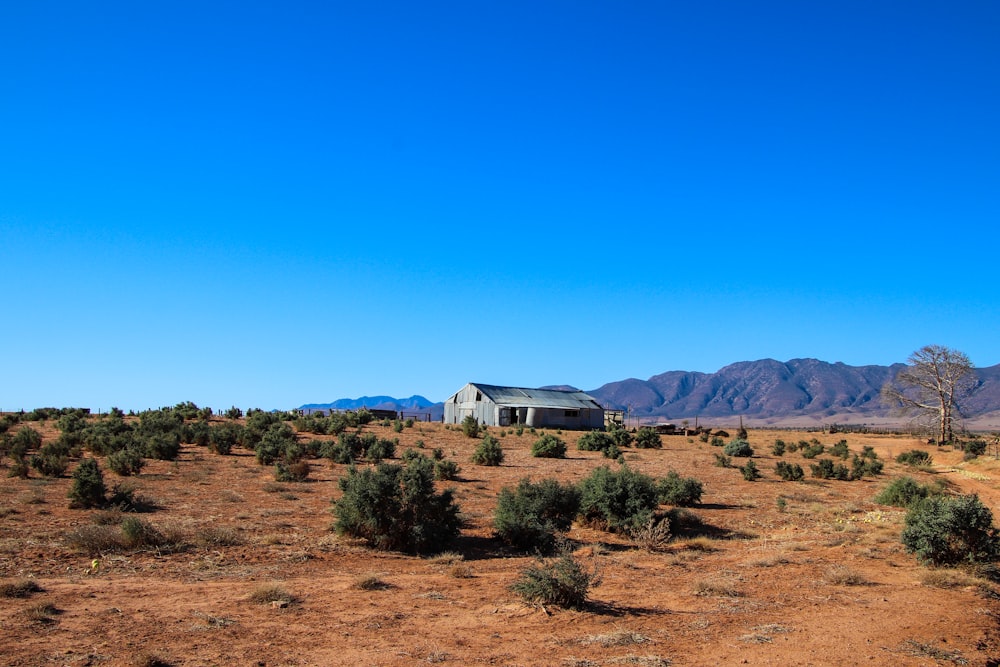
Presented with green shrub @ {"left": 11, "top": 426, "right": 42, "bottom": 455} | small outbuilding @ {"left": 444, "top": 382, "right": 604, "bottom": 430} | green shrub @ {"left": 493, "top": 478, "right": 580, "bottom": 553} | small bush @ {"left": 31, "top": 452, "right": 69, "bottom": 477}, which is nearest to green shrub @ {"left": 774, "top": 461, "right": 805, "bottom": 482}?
green shrub @ {"left": 493, "top": 478, "right": 580, "bottom": 553}

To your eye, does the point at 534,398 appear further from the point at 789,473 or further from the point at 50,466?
the point at 50,466

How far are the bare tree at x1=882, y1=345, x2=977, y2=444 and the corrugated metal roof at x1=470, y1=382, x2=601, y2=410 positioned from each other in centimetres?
2669

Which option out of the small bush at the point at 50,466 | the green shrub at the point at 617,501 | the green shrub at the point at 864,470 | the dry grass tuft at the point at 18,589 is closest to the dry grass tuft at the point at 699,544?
the green shrub at the point at 617,501

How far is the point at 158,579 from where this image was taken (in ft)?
34.2

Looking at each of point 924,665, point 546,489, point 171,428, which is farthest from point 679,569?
point 171,428

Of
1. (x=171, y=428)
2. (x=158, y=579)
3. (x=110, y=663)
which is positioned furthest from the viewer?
(x=171, y=428)

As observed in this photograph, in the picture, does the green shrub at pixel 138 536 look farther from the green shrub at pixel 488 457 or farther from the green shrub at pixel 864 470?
the green shrub at pixel 864 470

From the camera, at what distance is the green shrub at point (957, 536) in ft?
38.1

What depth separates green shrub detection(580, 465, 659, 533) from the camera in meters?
15.7

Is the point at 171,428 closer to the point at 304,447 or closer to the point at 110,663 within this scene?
the point at 304,447

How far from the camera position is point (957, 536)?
1174 centimetres

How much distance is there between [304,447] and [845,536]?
70.3 ft

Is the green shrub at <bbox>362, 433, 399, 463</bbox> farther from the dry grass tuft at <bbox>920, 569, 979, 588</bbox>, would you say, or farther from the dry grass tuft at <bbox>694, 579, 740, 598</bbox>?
the dry grass tuft at <bbox>920, 569, 979, 588</bbox>

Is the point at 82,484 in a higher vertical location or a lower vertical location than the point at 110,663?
higher
